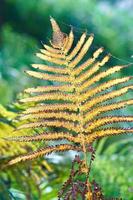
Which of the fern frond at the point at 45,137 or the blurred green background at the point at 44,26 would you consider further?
the blurred green background at the point at 44,26

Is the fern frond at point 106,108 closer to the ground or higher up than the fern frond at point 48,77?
closer to the ground

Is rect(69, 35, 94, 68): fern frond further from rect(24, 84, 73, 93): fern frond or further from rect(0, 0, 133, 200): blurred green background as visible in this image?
rect(0, 0, 133, 200): blurred green background

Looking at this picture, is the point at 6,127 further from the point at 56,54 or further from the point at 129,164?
the point at 129,164

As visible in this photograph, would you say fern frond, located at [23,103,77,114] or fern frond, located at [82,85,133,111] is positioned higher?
fern frond, located at [82,85,133,111]

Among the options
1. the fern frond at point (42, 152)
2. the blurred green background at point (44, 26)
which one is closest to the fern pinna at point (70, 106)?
the fern frond at point (42, 152)

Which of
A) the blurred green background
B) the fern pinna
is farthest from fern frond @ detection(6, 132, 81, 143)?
the blurred green background

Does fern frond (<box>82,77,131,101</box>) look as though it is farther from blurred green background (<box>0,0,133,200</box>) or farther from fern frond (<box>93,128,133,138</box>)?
blurred green background (<box>0,0,133,200</box>)

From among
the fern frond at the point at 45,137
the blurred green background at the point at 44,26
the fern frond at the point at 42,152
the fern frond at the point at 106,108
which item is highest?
the blurred green background at the point at 44,26

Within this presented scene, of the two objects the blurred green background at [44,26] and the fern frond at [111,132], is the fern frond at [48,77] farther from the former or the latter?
the blurred green background at [44,26]

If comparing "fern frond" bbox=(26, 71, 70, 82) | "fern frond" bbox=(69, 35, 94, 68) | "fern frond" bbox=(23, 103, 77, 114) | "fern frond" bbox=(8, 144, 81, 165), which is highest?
"fern frond" bbox=(69, 35, 94, 68)

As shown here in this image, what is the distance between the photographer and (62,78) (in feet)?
1.99

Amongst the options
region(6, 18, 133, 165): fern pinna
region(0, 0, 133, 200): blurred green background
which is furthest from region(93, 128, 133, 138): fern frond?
region(0, 0, 133, 200): blurred green background

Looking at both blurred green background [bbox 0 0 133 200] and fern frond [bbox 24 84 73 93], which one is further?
blurred green background [bbox 0 0 133 200]

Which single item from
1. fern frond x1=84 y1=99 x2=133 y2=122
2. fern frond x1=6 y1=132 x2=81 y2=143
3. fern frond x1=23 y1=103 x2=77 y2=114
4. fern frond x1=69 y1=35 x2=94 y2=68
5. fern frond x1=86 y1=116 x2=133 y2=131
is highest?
fern frond x1=69 y1=35 x2=94 y2=68
